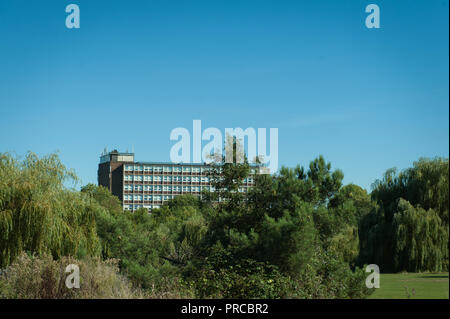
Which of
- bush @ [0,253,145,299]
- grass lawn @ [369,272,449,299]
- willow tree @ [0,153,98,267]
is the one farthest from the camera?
willow tree @ [0,153,98,267]

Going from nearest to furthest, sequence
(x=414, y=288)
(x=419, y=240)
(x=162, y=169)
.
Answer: (x=414, y=288)
(x=419, y=240)
(x=162, y=169)

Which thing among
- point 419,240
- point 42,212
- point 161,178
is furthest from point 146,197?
point 42,212

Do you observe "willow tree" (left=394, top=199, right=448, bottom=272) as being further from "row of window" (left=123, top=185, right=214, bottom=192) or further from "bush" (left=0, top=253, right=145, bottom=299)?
"row of window" (left=123, top=185, right=214, bottom=192)

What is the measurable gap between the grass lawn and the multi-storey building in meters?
121

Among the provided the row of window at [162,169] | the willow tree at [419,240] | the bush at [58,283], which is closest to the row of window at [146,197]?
the row of window at [162,169]

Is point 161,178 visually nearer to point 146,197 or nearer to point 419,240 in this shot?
point 146,197

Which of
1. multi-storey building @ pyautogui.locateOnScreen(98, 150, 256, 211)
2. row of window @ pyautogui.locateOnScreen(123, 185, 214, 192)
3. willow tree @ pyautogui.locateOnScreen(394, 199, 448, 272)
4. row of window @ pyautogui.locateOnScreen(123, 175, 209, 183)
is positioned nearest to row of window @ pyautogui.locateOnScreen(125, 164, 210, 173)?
multi-storey building @ pyautogui.locateOnScreen(98, 150, 256, 211)

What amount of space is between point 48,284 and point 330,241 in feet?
35.0

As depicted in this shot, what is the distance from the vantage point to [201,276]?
18.4 meters

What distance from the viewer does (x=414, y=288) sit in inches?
770

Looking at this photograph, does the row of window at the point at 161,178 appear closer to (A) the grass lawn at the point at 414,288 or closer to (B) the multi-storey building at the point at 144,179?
(B) the multi-storey building at the point at 144,179

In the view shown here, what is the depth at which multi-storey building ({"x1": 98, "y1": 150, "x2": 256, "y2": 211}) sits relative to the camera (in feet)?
489

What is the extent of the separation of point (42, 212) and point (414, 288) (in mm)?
14704
